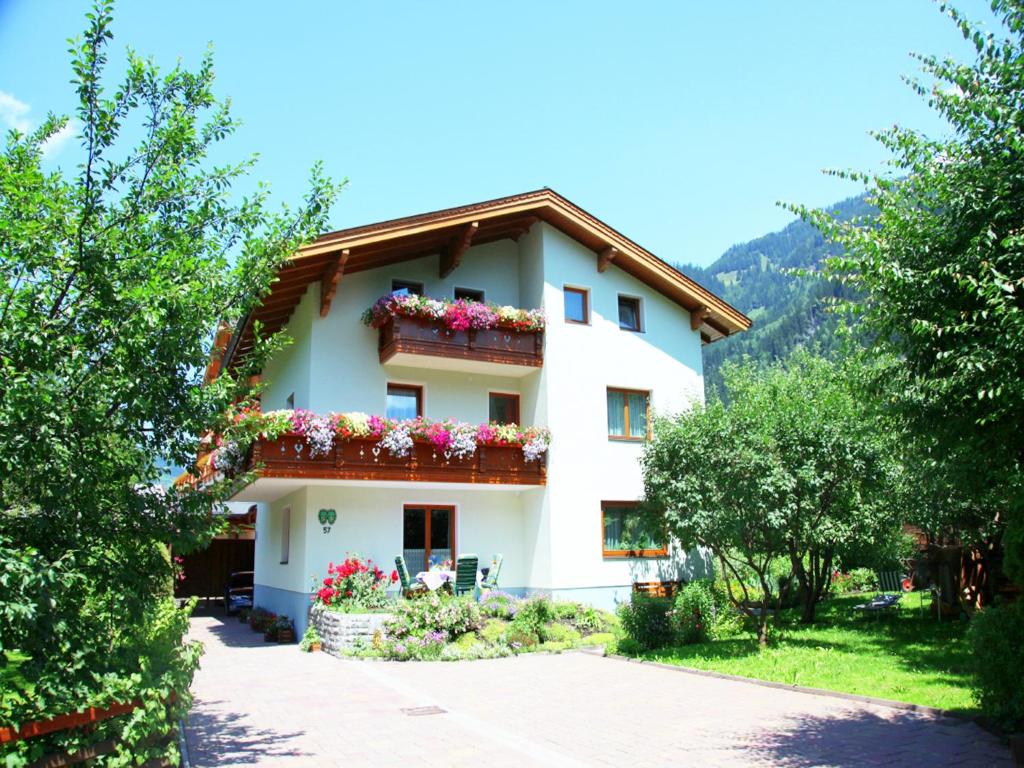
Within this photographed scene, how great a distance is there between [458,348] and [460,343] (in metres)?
0.17

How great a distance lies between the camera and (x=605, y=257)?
22.0 meters

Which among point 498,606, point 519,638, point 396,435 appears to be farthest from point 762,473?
point 396,435

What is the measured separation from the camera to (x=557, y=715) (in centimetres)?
998

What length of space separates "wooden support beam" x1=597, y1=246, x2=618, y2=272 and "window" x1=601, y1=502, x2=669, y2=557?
6.66m

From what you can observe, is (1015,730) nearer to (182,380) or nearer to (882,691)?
(882,691)

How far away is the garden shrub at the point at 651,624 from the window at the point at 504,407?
23.9ft

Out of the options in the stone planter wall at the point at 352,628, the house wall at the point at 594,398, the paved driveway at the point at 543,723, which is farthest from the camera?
the house wall at the point at 594,398

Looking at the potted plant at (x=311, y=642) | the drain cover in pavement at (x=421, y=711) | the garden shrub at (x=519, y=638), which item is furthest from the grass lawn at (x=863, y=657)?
the potted plant at (x=311, y=642)

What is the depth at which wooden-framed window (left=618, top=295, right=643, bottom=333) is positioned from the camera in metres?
22.9

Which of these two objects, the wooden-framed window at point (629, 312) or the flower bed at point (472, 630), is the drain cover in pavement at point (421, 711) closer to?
the flower bed at point (472, 630)

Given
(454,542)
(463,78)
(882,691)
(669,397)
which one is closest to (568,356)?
(669,397)

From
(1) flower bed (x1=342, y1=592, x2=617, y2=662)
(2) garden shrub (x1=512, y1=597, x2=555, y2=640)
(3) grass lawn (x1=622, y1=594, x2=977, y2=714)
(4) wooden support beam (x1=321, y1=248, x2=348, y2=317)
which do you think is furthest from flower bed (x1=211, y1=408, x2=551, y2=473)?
(3) grass lawn (x1=622, y1=594, x2=977, y2=714)

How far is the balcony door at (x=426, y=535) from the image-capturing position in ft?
63.6

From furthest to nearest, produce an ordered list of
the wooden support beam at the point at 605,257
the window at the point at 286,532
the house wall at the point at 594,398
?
the wooden support beam at the point at 605,257
the window at the point at 286,532
the house wall at the point at 594,398
